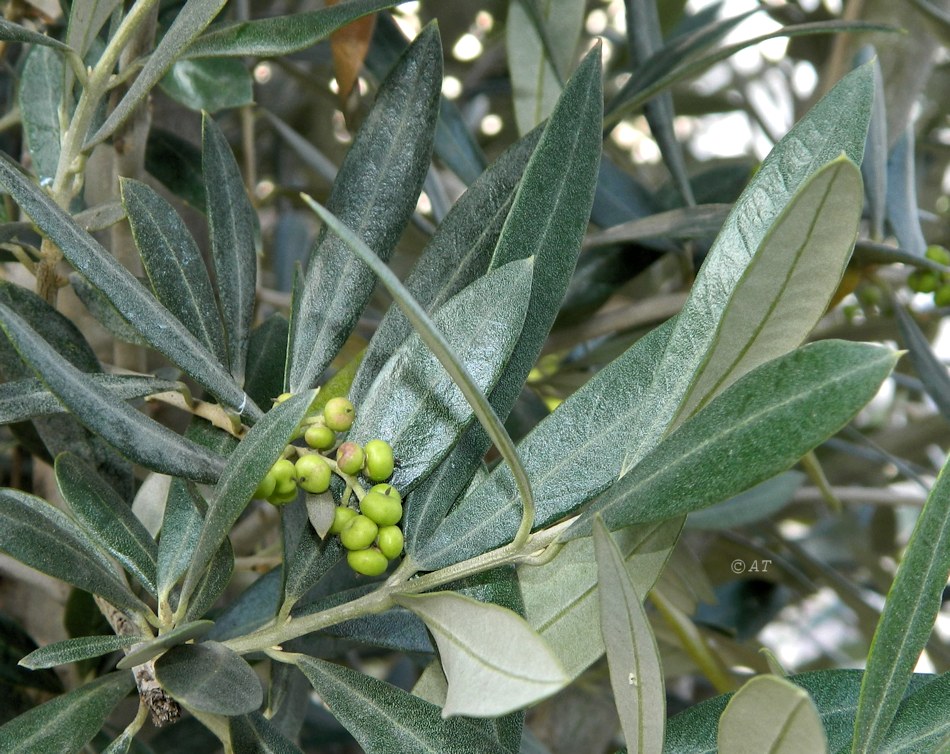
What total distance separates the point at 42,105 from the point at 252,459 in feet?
1.30

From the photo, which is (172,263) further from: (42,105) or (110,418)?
(42,105)

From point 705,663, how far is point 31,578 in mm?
552

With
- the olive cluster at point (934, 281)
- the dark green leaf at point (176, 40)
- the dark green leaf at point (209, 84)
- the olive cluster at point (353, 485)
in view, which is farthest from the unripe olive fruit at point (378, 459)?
the olive cluster at point (934, 281)

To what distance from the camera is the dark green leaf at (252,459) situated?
365mm

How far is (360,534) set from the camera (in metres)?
0.43

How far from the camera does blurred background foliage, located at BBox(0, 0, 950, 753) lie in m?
0.75

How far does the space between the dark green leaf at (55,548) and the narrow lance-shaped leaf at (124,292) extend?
0.09 metres

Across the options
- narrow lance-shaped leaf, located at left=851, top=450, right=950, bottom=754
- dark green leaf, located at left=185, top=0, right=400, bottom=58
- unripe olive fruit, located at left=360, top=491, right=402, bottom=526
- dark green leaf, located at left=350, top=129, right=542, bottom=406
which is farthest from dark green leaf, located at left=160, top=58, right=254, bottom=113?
narrow lance-shaped leaf, located at left=851, top=450, right=950, bottom=754

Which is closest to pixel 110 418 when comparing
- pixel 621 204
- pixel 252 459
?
pixel 252 459

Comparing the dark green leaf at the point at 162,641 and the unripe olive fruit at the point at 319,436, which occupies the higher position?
the unripe olive fruit at the point at 319,436

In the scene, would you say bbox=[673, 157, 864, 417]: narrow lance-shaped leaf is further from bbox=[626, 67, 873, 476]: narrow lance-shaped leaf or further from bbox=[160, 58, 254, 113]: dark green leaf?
bbox=[160, 58, 254, 113]: dark green leaf

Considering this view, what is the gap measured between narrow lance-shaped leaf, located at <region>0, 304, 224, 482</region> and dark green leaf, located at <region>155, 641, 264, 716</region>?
0.26 feet

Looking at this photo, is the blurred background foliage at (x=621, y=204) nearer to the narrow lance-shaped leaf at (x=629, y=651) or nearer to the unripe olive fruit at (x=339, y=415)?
the narrow lance-shaped leaf at (x=629, y=651)

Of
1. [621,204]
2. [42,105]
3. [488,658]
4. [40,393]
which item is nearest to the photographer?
[488,658]
